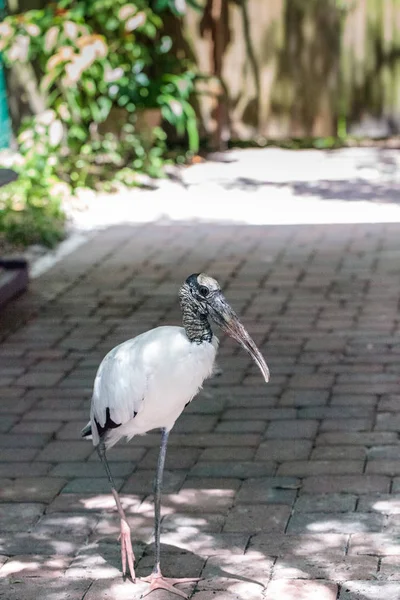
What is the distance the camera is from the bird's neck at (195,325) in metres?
3.68

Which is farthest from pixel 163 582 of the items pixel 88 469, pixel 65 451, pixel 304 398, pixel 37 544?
pixel 304 398

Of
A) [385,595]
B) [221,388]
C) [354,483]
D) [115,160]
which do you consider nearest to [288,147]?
[115,160]

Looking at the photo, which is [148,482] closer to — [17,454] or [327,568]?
[17,454]

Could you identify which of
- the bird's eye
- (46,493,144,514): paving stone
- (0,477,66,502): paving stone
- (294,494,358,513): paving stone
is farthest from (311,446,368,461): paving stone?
the bird's eye

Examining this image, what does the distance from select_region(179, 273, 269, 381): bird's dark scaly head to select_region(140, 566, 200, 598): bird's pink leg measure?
757 millimetres

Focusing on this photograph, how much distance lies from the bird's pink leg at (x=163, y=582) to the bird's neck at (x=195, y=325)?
782 millimetres

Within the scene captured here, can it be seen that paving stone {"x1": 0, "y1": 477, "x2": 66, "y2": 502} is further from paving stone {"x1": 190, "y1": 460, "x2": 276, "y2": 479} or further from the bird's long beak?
the bird's long beak

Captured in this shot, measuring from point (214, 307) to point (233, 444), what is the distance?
1510 millimetres

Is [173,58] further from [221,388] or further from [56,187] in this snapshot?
[221,388]

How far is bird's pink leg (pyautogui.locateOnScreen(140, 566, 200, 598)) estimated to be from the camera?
3701 mm

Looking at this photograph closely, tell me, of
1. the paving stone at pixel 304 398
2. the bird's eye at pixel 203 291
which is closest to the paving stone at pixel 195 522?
the bird's eye at pixel 203 291

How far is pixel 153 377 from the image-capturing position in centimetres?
366

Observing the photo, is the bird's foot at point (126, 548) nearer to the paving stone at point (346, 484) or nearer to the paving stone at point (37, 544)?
the paving stone at point (37, 544)

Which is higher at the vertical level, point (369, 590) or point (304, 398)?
point (369, 590)
